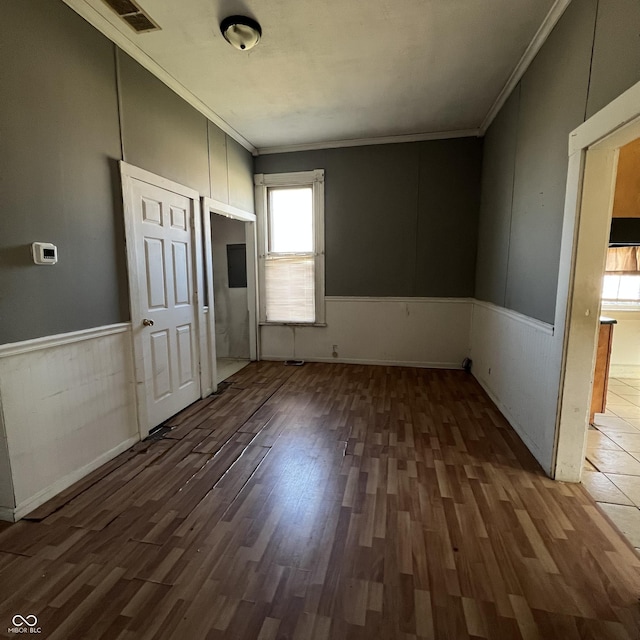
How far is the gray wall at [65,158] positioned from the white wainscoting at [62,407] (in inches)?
4.9

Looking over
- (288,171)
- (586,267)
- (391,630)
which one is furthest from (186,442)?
(288,171)

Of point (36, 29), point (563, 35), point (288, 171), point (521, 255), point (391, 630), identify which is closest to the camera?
point (391, 630)

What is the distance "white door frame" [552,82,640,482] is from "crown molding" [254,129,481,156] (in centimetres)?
254

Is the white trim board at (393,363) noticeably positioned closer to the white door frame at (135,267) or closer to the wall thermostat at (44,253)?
the white door frame at (135,267)

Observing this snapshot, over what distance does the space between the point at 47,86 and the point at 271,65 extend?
1.63 m

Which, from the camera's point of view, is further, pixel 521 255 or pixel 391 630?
pixel 521 255

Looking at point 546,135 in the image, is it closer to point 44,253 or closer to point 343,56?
point 343,56

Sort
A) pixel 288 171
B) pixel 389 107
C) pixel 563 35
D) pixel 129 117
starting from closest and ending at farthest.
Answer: pixel 563 35 → pixel 129 117 → pixel 389 107 → pixel 288 171

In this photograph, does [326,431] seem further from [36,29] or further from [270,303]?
[36,29]

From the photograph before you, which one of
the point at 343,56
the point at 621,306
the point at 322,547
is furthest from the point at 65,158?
the point at 621,306

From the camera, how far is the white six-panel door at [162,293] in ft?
8.60

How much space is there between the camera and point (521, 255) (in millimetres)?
2773

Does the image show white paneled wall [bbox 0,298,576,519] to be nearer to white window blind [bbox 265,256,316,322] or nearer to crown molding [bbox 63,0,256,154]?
crown molding [bbox 63,0,256,154]

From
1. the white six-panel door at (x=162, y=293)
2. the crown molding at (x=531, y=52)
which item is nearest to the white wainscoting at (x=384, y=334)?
the white six-panel door at (x=162, y=293)
